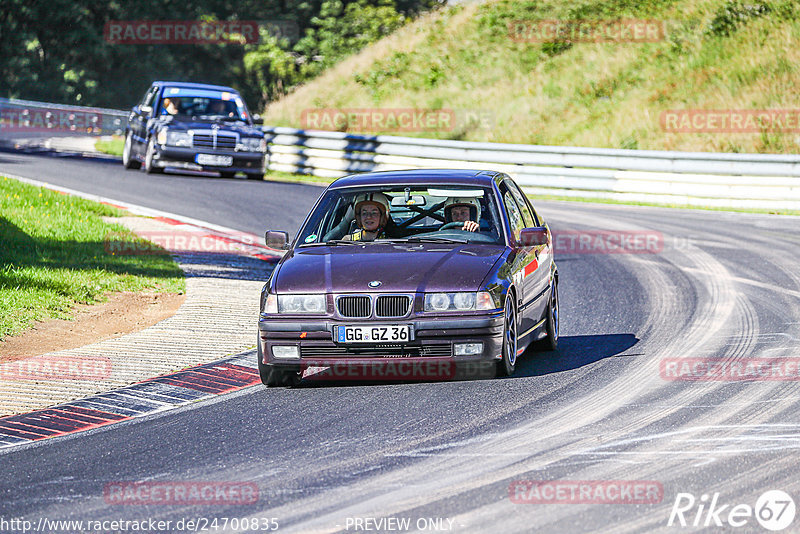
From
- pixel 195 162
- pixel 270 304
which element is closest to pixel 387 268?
pixel 270 304

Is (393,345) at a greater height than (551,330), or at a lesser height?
greater

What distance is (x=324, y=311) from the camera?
8703mm

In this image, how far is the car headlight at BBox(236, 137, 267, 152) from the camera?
86.0 ft

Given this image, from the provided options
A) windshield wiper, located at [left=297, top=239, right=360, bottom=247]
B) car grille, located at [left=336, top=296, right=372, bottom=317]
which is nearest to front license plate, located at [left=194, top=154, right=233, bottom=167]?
windshield wiper, located at [left=297, top=239, right=360, bottom=247]

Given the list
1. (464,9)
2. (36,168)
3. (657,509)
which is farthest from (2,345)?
(464,9)

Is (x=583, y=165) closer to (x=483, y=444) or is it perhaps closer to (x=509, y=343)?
(x=509, y=343)

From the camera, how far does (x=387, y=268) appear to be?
352 inches

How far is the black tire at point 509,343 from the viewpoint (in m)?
8.91

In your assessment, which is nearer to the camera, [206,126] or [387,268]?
[387,268]

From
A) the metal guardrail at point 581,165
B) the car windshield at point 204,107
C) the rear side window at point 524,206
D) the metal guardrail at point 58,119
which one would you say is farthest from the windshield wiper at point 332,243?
the metal guardrail at point 58,119

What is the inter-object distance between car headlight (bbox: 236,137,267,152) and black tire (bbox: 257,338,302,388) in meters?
17.4

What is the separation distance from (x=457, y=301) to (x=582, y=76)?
27405mm

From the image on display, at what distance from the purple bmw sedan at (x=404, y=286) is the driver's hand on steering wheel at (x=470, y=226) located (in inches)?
0.6

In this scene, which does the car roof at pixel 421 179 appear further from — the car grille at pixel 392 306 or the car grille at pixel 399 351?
the car grille at pixel 399 351
